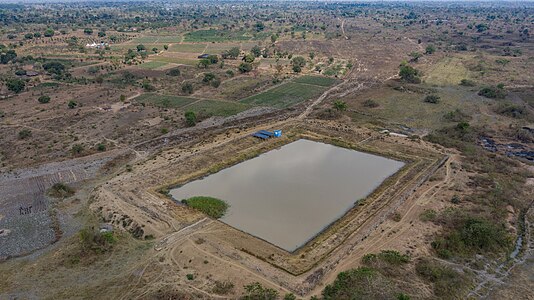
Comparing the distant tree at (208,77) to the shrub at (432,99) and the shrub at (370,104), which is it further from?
the shrub at (432,99)

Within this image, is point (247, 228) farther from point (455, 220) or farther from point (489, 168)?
point (489, 168)

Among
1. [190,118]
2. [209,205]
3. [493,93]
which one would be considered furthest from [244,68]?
[209,205]

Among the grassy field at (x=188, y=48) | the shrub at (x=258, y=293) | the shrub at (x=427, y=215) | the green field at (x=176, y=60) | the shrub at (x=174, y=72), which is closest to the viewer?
the shrub at (x=258, y=293)

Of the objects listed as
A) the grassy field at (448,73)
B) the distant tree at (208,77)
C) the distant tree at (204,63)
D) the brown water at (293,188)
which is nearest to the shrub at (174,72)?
the distant tree at (204,63)

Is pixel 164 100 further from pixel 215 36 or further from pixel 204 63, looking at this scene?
pixel 215 36

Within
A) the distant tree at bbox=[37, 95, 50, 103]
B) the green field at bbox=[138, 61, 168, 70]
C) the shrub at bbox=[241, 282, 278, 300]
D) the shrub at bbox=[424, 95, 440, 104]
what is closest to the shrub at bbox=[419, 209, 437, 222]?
the shrub at bbox=[241, 282, 278, 300]

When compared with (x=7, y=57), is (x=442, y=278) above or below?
below

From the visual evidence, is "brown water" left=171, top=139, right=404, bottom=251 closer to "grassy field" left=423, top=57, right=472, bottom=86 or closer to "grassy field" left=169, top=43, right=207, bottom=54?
"grassy field" left=423, top=57, right=472, bottom=86
